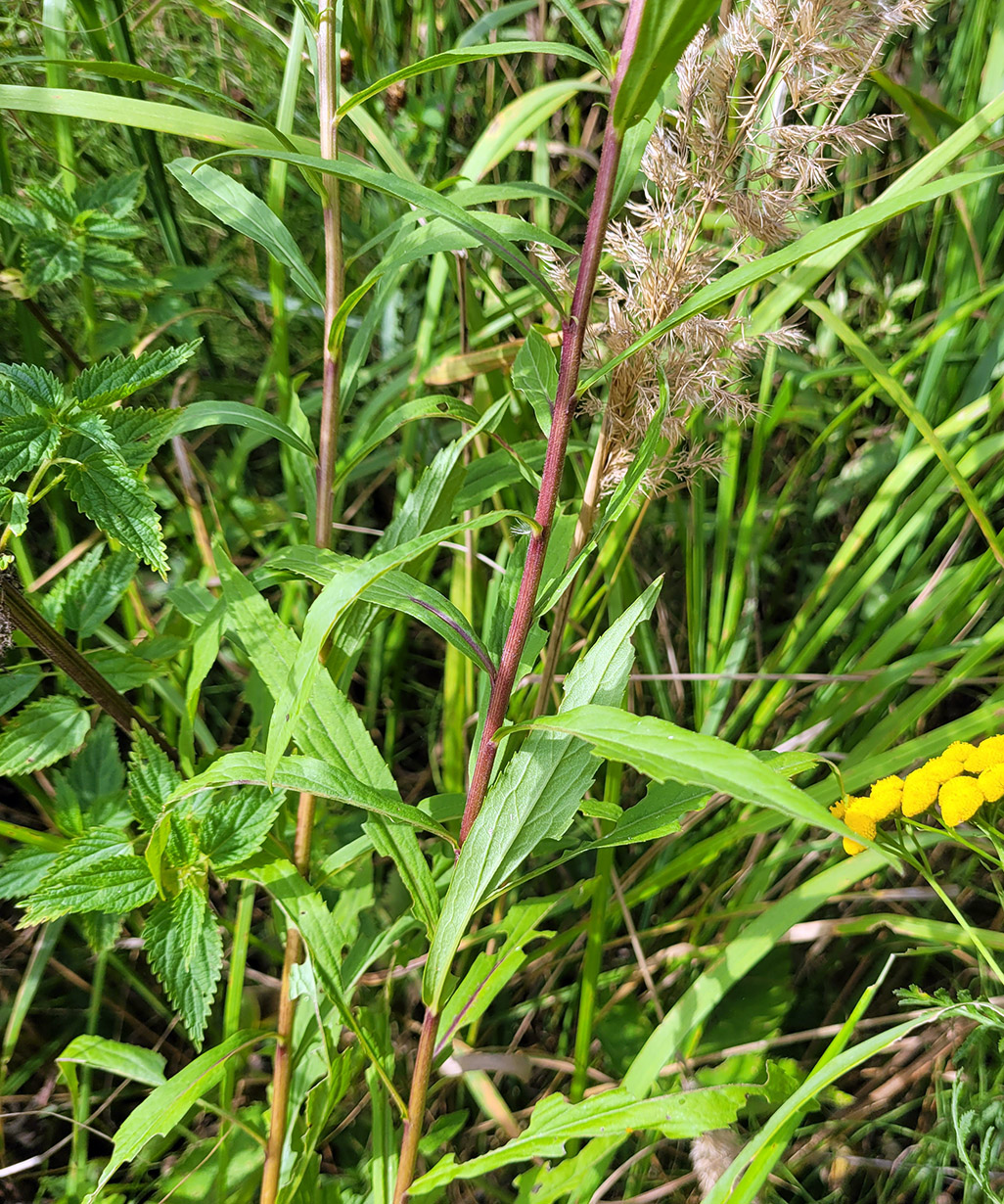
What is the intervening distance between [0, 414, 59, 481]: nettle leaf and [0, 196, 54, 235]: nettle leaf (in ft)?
1.05

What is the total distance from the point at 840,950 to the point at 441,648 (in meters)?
0.73

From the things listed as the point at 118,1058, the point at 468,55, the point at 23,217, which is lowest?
the point at 118,1058

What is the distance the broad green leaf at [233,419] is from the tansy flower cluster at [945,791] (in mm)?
626

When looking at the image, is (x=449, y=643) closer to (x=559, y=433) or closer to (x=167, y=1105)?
(x=559, y=433)

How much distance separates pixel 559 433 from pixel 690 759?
231 millimetres

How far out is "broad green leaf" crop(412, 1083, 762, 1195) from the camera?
2.15 feet

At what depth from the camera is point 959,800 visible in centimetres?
76

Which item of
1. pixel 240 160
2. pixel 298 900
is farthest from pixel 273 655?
pixel 240 160

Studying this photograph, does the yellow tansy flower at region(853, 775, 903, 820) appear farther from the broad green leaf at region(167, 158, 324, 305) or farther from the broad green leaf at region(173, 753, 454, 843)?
the broad green leaf at region(167, 158, 324, 305)

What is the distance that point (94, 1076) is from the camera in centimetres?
104

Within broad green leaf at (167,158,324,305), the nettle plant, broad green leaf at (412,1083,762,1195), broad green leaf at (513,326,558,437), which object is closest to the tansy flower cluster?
the nettle plant

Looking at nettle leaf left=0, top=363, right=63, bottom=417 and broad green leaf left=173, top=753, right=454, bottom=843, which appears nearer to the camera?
broad green leaf left=173, top=753, right=454, bottom=843

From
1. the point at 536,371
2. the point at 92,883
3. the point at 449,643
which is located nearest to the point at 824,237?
the point at 536,371

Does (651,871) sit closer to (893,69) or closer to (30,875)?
(30,875)
